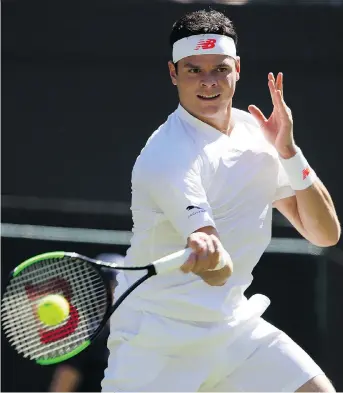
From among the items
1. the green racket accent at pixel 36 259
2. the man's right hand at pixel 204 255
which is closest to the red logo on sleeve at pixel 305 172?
the man's right hand at pixel 204 255

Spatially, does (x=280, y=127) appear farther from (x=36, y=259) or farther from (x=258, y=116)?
(x=36, y=259)

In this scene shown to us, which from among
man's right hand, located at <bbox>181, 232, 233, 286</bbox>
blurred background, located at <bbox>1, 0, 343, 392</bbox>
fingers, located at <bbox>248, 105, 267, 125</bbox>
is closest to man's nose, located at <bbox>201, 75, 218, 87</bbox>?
fingers, located at <bbox>248, 105, 267, 125</bbox>

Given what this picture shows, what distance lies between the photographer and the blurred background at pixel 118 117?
5949 millimetres

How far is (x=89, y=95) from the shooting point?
6246mm

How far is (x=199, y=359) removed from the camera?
3891mm

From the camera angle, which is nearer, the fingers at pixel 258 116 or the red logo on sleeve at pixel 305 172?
the red logo on sleeve at pixel 305 172

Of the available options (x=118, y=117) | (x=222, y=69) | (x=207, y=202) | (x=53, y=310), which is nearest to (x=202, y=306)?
(x=207, y=202)

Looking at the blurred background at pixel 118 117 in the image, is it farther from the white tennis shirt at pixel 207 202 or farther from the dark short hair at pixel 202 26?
the white tennis shirt at pixel 207 202

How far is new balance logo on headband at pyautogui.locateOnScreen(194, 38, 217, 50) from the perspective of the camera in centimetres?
404

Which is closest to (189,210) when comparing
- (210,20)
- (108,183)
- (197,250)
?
(197,250)

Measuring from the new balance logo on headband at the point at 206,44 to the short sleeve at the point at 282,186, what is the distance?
1.35 ft

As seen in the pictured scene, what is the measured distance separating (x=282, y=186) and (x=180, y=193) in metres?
0.51

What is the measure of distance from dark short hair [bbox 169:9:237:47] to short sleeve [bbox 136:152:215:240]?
0.52 meters

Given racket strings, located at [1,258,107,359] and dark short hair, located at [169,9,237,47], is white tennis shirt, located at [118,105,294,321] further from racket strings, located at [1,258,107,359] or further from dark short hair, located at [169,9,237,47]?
dark short hair, located at [169,9,237,47]
